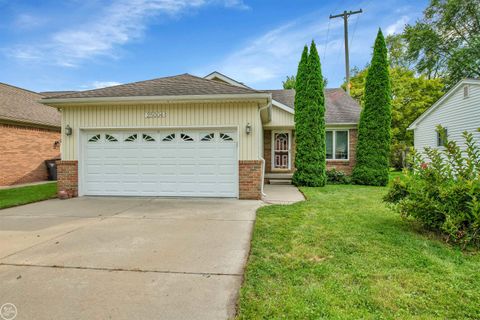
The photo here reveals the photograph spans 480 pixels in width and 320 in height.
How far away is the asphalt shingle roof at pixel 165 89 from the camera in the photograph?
7398 mm

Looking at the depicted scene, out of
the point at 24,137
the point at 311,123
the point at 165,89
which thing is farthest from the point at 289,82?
the point at 24,137

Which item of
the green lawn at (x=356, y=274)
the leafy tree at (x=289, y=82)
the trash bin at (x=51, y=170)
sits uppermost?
the leafy tree at (x=289, y=82)

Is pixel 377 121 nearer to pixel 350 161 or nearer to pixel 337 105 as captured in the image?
pixel 350 161

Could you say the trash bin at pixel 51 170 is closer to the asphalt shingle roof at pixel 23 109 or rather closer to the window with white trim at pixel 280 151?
the asphalt shingle roof at pixel 23 109

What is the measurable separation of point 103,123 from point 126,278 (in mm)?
6268

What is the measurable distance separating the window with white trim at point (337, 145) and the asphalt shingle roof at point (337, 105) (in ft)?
2.11

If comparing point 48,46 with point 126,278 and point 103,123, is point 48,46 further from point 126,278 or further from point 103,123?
point 126,278

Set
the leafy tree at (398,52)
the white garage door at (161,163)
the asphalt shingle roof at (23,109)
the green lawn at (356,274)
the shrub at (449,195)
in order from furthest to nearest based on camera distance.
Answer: the leafy tree at (398,52), the asphalt shingle roof at (23,109), the white garage door at (161,163), the shrub at (449,195), the green lawn at (356,274)

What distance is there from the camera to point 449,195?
3854mm

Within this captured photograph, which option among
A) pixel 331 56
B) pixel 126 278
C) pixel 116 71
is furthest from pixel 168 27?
pixel 331 56

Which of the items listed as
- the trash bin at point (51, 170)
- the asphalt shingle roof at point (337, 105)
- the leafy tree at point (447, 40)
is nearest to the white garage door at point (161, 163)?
the trash bin at point (51, 170)

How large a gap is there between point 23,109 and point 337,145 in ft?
51.2

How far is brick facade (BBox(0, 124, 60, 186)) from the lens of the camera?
1084 centimetres

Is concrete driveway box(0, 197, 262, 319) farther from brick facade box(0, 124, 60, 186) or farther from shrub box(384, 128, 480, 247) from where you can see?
brick facade box(0, 124, 60, 186)
